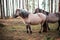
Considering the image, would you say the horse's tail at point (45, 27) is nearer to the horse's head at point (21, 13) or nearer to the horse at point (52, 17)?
the horse at point (52, 17)

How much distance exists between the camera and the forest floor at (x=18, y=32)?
1967 mm

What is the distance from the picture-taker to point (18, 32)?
2004 mm

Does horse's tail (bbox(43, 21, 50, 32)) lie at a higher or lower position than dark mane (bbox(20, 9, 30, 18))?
lower

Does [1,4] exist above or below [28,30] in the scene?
above

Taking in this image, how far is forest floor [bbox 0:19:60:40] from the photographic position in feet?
6.45

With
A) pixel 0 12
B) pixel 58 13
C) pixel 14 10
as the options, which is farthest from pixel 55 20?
pixel 0 12

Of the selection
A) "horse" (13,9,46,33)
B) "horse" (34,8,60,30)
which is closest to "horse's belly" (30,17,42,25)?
"horse" (13,9,46,33)

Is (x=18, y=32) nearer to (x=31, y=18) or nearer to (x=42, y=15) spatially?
(x=31, y=18)

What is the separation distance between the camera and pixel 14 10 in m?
2.01

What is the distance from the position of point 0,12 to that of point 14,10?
18 cm

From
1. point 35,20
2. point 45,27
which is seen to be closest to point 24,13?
point 35,20

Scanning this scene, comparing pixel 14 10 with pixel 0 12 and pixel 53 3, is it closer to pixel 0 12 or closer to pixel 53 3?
pixel 0 12

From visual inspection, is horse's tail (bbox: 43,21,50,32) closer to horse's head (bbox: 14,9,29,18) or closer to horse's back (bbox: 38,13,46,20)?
horse's back (bbox: 38,13,46,20)

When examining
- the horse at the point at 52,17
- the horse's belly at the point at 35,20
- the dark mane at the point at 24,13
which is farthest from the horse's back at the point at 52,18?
the dark mane at the point at 24,13
